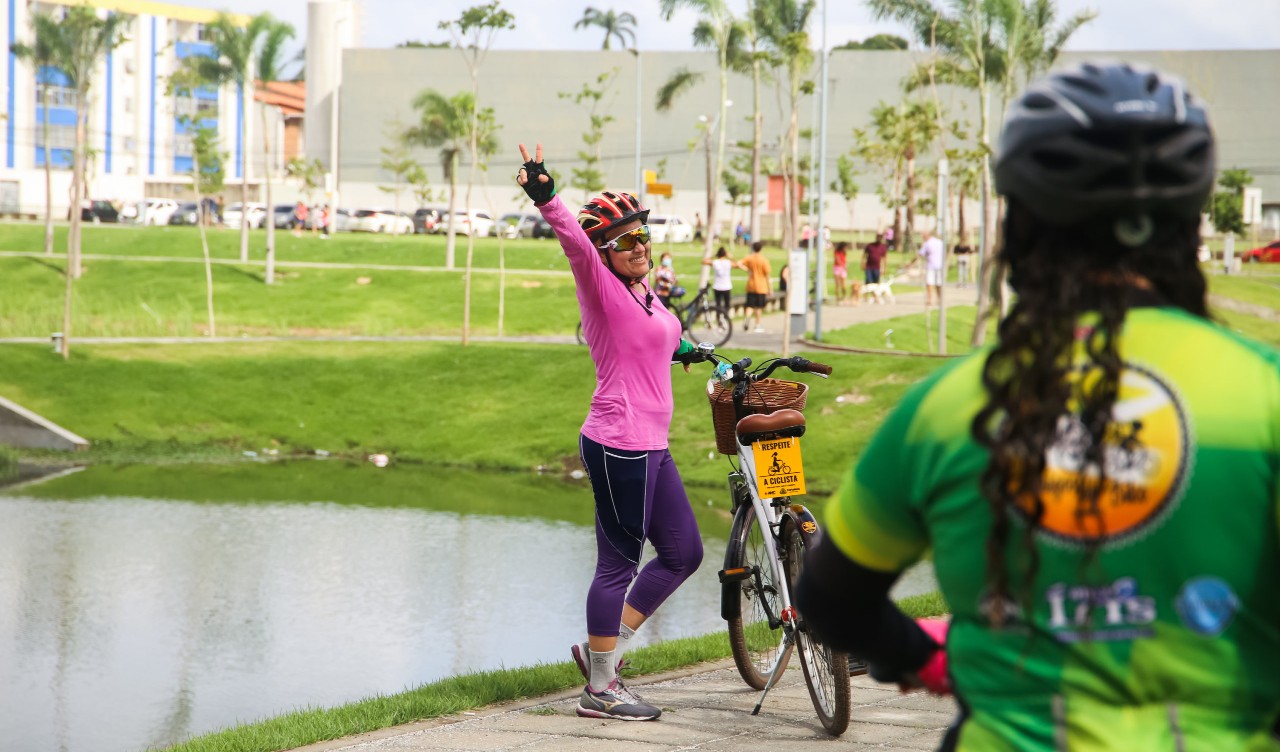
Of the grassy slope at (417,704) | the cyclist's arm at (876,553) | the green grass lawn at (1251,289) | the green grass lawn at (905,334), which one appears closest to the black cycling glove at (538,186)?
the grassy slope at (417,704)

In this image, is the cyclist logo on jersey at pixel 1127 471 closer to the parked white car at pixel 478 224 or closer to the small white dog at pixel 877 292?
the small white dog at pixel 877 292

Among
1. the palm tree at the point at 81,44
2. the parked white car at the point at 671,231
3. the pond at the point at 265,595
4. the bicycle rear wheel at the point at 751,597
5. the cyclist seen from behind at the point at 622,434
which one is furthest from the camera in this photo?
the parked white car at the point at 671,231

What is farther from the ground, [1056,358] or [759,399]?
[1056,358]

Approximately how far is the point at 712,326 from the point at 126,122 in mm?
64503

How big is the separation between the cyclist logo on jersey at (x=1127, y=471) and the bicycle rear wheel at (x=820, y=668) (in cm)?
346

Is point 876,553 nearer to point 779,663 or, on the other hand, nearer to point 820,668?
point 820,668

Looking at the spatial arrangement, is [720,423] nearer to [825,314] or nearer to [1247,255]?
[825,314]

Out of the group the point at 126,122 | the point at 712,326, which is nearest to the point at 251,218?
the point at 126,122

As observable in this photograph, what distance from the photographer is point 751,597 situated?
19.4 ft

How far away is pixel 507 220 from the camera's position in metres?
59.9

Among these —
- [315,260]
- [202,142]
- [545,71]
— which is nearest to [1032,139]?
[315,260]

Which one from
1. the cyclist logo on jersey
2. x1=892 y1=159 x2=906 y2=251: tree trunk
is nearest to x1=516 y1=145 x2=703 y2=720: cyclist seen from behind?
the cyclist logo on jersey

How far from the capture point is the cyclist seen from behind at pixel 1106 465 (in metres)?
1.54

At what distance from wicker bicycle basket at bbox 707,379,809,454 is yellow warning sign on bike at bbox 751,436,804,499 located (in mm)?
136
